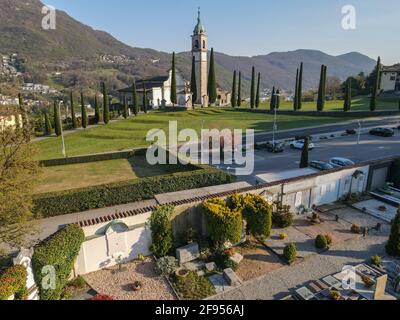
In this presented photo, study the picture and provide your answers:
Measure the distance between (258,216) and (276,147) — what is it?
21.3 metres

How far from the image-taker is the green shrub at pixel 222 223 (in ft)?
47.6

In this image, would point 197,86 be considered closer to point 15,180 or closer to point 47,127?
point 47,127

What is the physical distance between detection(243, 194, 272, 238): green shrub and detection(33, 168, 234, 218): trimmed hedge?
851 centimetres

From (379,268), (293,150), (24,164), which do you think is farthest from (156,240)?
(293,150)

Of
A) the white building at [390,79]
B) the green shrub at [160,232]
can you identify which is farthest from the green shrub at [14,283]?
the white building at [390,79]

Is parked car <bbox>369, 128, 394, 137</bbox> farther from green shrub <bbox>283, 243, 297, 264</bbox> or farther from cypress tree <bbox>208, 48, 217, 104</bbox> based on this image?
cypress tree <bbox>208, 48, 217, 104</bbox>

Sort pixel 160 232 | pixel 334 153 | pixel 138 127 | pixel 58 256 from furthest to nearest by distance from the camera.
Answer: pixel 138 127, pixel 334 153, pixel 160 232, pixel 58 256

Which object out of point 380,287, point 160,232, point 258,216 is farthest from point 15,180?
point 380,287

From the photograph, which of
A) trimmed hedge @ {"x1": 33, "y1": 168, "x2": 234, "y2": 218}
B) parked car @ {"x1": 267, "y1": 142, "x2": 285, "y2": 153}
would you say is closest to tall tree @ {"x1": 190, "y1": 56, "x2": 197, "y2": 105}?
parked car @ {"x1": 267, "y1": 142, "x2": 285, "y2": 153}

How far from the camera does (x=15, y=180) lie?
12.9 m
